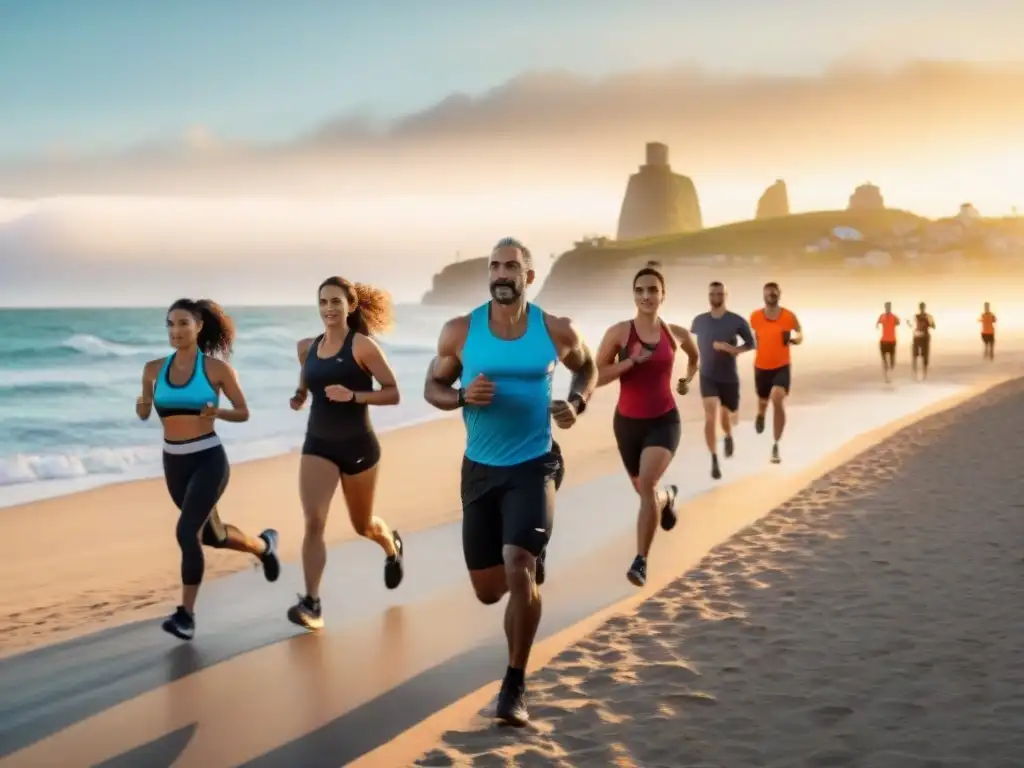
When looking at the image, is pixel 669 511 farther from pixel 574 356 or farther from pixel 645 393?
pixel 574 356

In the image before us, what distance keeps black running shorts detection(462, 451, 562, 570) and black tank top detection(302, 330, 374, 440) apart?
1376 mm

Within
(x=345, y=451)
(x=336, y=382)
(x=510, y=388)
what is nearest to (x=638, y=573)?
(x=345, y=451)

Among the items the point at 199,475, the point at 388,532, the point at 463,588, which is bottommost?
the point at 463,588

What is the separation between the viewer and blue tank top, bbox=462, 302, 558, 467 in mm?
4266

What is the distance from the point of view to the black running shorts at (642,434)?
22.0 feet

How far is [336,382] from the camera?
18.5 ft

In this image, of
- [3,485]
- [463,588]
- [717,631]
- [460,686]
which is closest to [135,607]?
[463,588]

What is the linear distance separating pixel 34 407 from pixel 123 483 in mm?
16374

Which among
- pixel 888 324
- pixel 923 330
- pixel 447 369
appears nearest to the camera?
pixel 447 369

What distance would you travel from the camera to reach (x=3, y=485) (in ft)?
40.6

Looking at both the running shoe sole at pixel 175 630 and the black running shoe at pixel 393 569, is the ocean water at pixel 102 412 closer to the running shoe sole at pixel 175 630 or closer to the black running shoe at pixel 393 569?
the black running shoe at pixel 393 569

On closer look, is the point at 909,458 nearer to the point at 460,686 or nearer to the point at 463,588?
the point at 463,588

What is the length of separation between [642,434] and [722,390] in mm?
4368

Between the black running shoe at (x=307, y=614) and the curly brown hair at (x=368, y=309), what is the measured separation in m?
1.59
